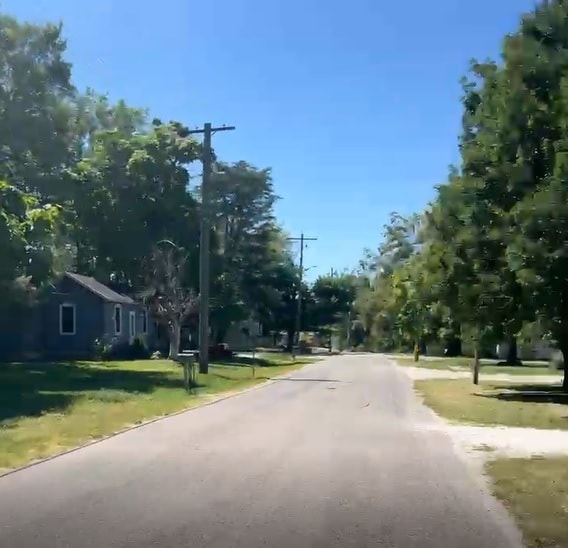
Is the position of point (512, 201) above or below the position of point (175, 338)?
above

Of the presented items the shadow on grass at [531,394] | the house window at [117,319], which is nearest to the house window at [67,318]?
the house window at [117,319]

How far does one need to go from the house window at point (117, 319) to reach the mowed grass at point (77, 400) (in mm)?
12706

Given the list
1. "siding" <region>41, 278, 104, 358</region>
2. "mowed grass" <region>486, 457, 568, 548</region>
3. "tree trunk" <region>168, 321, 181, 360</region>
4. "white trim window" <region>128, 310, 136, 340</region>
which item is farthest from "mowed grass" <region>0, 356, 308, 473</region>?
"white trim window" <region>128, 310, 136, 340</region>

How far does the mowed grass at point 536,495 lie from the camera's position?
8.65 metres

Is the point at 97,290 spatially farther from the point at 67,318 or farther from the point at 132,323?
the point at 132,323

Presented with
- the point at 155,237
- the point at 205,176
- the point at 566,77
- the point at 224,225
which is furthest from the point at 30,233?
the point at 224,225

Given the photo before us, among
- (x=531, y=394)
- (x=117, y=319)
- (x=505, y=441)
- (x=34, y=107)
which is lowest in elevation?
(x=531, y=394)

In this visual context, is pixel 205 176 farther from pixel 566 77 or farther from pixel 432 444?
pixel 432 444

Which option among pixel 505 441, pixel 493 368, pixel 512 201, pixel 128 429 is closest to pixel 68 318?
pixel 493 368

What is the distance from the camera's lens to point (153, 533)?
8398 mm

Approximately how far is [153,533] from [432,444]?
26.5 ft

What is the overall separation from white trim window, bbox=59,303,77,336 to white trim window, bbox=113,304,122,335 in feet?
10.1

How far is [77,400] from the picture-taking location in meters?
22.5

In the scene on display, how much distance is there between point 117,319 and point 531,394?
29.1 meters
